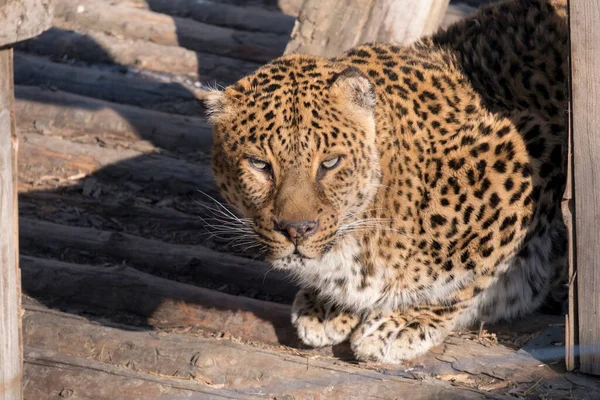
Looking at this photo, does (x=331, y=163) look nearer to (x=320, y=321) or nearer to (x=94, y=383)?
(x=320, y=321)

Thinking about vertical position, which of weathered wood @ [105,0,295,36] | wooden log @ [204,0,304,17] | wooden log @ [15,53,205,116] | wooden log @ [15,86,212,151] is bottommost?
wooden log @ [15,86,212,151]

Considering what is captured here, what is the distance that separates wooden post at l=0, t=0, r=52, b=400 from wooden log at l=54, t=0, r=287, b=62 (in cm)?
520

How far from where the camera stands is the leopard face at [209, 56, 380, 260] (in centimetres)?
496

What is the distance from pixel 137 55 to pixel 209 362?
16.3 ft

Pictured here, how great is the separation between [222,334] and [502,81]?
2190mm

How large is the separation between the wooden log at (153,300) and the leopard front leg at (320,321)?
0.13 meters

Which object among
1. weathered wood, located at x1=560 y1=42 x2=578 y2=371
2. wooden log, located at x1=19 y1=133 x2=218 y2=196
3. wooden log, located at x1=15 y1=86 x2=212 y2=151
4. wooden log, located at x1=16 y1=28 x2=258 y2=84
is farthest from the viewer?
wooden log, located at x1=16 y1=28 x2=258 y2=84

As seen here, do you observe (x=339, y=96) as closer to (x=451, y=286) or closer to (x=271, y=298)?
(x=451, y=286)

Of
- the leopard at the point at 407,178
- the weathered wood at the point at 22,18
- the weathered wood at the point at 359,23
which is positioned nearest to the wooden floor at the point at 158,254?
the leopard at the point at 407,178

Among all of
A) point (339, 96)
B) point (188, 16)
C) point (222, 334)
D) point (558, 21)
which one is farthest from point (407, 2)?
point (188, 16)

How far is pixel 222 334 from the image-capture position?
5781 millimetres

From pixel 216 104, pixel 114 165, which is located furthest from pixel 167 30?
pixel 216 104

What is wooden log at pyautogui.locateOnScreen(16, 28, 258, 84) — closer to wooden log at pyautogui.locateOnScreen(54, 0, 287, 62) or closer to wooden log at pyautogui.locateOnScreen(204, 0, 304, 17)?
wooden log at pyautogui.locateOnScreen(54, 0, 287, 62)

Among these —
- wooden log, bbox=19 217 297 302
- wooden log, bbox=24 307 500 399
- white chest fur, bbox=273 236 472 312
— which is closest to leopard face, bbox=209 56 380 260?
white chest fur, bbox=273 236 472 312
